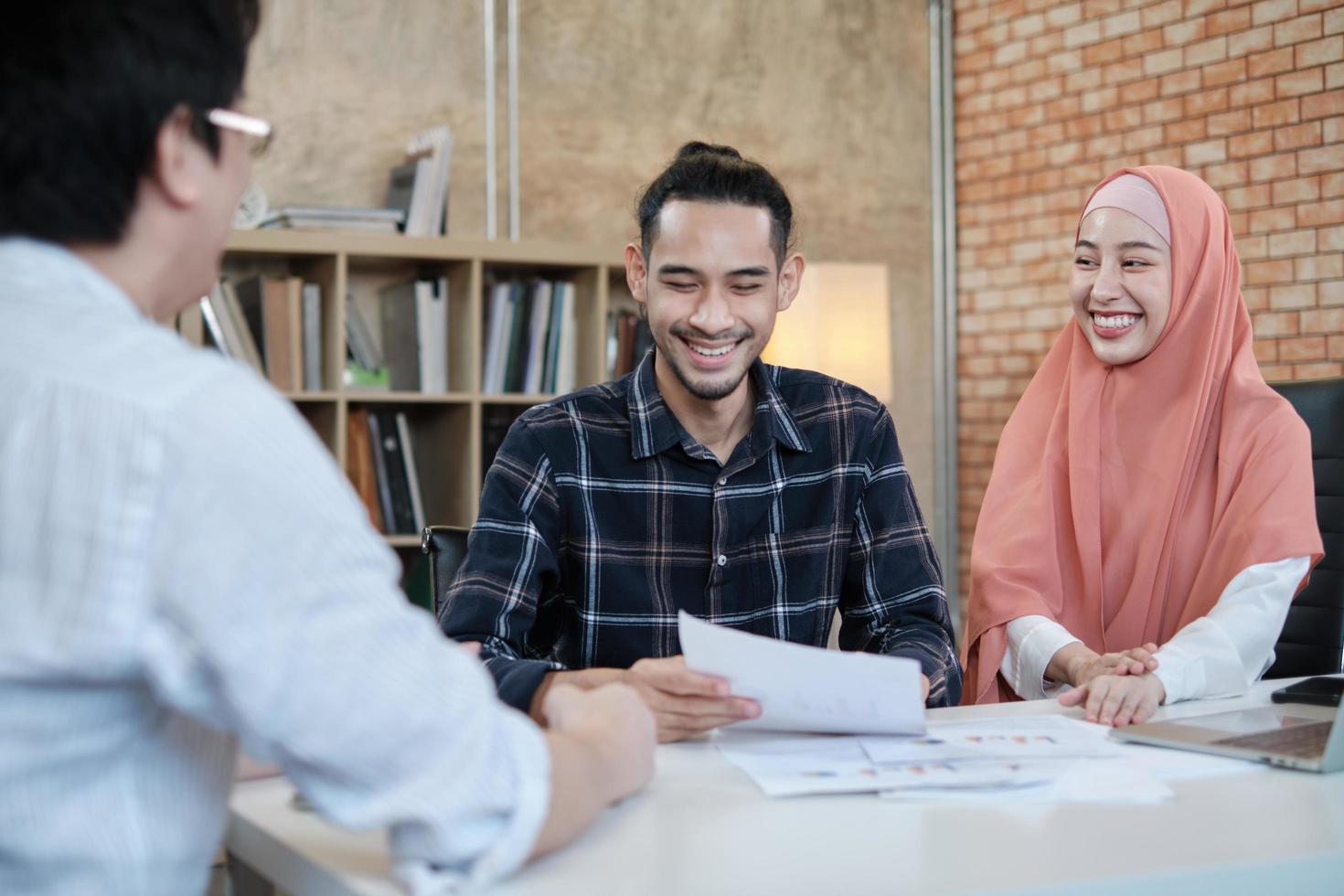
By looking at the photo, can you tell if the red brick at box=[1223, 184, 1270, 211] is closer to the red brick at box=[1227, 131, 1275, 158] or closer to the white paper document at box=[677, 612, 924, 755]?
the red brick at box=[1227, 131, 1275, 158]

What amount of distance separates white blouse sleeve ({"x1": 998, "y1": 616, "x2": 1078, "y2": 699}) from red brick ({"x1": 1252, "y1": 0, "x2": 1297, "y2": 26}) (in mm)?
2874

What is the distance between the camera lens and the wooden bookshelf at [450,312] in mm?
3932

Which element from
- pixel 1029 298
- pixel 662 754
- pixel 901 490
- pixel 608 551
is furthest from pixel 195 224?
pixel 1029 298

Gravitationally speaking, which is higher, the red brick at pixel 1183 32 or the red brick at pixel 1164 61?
the red brick at pixel 1183 32

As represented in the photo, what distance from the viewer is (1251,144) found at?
14.1 ft

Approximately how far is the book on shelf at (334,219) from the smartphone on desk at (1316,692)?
302 centimetres

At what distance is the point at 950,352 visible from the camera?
5.34m

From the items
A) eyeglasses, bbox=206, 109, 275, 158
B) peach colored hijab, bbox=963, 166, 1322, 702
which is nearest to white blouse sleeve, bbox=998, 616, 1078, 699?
peach colored hijab, bbox=963, 166, 1322, 702

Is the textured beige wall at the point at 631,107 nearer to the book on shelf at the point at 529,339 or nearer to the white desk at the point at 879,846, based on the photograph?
the book on shelf at the point at 529,339

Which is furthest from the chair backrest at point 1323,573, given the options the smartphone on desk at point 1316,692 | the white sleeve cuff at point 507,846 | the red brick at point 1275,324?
the red brick at point 1275,324

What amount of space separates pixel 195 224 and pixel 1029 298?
14.6 ft

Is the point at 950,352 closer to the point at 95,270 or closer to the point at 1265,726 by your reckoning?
the point at 1265,726

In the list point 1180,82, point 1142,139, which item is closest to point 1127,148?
point 1142,139

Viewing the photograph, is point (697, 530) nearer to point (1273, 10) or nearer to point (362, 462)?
point (362, 462)
